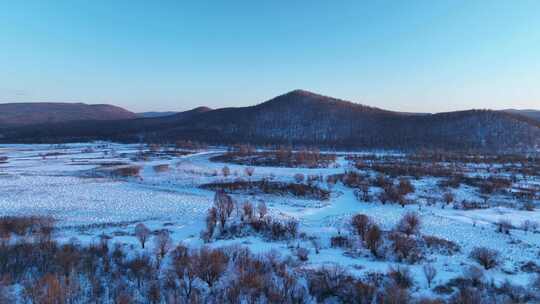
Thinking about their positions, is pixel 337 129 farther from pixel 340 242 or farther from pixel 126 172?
pixel 340 242

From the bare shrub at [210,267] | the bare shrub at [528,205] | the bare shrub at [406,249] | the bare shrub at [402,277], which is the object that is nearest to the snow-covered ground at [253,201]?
the bare shrub at [402,277]

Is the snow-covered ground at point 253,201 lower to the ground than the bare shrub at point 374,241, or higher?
lower

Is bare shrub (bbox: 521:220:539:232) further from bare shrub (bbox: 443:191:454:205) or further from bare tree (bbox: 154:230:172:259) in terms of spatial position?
bare tree (bbox: 154:230:172:259)

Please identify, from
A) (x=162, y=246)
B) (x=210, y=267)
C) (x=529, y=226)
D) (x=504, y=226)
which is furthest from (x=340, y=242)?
(x=529, y=226)

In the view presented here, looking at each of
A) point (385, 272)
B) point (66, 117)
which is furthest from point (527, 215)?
point (66, 117)

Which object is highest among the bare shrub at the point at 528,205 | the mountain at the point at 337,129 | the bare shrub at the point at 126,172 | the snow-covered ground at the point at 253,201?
the mountain at the point at 337,129

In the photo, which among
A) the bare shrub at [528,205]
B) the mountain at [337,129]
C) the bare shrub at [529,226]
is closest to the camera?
the bare shrub at [529,226]

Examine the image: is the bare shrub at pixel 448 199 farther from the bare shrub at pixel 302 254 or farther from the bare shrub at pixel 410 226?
the bare shrub at pixel 302 254
